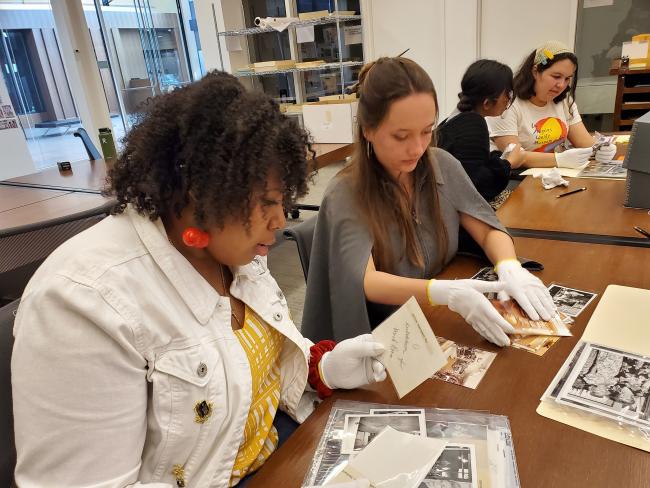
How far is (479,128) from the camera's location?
6.15ft

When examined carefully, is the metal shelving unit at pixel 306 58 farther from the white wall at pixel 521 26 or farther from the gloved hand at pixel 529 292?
the gloved hand at pixel 529 292

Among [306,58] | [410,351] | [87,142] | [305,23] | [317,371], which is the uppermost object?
[305,23]

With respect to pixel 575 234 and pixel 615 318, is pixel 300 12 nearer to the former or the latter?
pixel 575 234

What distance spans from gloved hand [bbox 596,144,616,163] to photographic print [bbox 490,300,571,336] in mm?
1569

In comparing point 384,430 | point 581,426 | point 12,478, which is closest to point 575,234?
point 581,426

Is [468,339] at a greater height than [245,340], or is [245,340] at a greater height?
[245,340]

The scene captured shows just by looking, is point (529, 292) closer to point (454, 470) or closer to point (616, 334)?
point (616, 334)

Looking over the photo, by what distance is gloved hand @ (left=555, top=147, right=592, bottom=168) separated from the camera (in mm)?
2180

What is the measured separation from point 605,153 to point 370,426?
209 cm

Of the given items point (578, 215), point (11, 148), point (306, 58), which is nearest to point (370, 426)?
point (578, 215)

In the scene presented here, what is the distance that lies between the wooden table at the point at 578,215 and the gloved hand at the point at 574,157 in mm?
236

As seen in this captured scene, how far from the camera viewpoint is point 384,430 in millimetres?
740

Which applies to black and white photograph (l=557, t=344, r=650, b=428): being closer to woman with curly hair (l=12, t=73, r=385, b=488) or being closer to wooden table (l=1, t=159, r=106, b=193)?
woman with curly hair (l=12, t=73, r=385, b=488)

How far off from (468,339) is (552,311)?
206mm
